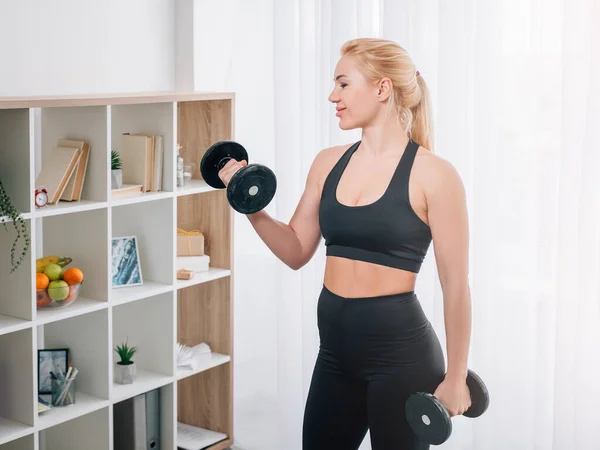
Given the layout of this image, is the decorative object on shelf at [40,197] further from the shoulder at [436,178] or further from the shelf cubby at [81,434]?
the shoulder at [436,178]

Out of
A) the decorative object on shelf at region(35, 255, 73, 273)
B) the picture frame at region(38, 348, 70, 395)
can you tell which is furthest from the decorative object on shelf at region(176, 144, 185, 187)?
the picture frame at region(38, 348, 70, 395)

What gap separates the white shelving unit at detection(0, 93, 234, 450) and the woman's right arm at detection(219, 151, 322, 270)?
2.61 ft

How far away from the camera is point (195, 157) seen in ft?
11.6

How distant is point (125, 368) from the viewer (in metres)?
3.28

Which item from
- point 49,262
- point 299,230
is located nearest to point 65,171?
point 49,262

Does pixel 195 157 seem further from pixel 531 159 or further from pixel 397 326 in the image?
pixel 397 326

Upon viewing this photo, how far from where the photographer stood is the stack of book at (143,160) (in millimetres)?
3225

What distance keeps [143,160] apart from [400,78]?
123cm

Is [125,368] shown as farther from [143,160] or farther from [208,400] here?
[143,160]

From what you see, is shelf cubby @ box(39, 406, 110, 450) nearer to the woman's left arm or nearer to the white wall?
the white wall

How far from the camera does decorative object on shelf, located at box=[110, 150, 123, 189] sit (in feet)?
10.2

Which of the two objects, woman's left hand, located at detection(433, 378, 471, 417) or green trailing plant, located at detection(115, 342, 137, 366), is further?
green trailing plant, located at detection(115, 342, 137, 366)

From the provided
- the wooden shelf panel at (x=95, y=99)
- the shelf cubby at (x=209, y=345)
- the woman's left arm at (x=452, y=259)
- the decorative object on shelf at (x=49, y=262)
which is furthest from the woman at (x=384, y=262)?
the shelf cubby at (x=209, y=345)

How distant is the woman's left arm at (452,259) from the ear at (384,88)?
0.19 meters
